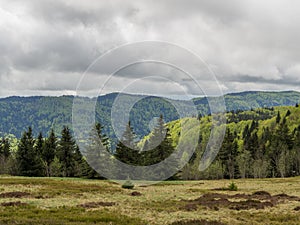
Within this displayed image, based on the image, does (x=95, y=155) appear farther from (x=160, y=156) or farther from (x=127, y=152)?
(x=160, y=156)

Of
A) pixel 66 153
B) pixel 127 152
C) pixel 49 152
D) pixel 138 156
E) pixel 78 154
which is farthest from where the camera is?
pixel 78 154

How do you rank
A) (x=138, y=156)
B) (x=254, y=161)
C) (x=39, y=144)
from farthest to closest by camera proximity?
(x=254, y=161) → (x=39, y=144) → (x=138, y=156)

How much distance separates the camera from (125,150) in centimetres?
8581

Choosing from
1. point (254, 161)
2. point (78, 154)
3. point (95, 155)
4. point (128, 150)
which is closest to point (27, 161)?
Answer: point (78, 154)

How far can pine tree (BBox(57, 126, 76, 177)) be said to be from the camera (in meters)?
98.4

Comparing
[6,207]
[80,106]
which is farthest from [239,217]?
[80,106]

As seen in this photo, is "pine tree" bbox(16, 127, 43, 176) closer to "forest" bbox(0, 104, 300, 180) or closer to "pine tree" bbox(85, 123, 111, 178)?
"forest" bbox(0, 104, 300, 180)

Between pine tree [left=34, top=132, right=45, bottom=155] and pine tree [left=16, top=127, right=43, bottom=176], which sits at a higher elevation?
pine tree [left=34, top=132, right=45, bottom=155]

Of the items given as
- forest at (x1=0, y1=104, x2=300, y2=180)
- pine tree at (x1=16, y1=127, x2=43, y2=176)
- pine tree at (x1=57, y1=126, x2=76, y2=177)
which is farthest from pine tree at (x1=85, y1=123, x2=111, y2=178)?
pine tree at (x1=57, y1=126, x2=76, y2=177)

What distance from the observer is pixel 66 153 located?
99.3 metres

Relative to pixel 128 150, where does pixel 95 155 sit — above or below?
below

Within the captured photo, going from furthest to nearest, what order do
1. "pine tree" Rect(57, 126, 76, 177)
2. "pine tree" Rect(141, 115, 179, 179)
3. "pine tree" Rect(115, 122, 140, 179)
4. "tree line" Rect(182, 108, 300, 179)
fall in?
"tree line" Rect(182, 108, 300, 179) < "pine tree" Rect(57, 126, 76, 177) < "pine tree" Rect(141, 115, 179, 179) < "pine tree" Rect(115, 122, 140, 179)

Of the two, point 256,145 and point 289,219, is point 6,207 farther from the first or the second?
point 256,145

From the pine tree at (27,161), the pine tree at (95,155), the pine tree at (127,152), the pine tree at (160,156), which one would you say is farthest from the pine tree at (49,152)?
the pine tree at (160,156)
